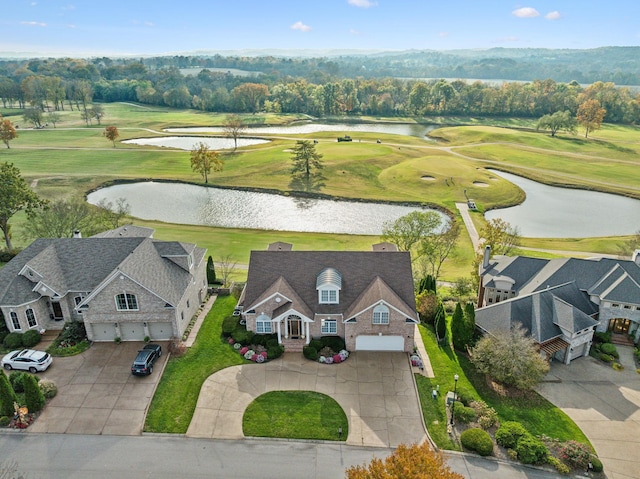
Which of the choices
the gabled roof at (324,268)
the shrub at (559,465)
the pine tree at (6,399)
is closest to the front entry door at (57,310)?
the pine tree at (6,399)

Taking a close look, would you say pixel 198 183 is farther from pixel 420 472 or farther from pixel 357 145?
pixel 420 472

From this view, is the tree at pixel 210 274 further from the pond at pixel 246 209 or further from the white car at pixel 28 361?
the pond at pixel 246 209

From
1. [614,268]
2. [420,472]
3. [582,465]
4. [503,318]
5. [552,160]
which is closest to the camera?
[420,472]

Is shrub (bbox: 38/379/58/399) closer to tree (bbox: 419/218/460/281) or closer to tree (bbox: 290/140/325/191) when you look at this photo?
tree (bbox: 419/218/460/281)

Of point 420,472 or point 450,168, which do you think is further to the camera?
point 450,168

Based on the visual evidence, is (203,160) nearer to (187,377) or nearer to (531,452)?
(187,377)

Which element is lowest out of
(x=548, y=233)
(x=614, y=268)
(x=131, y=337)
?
(x=548, y=233)

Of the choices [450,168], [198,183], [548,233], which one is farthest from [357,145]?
[548,233]
